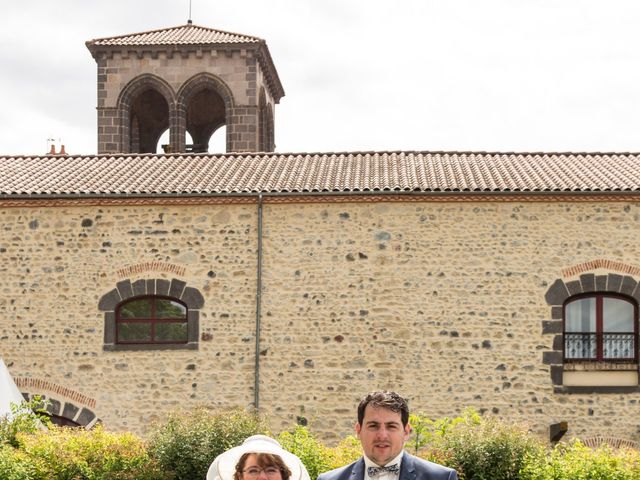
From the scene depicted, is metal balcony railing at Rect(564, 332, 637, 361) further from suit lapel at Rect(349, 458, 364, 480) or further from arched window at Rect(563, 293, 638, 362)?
suit lapel at Rect(349, 458, 364, 480)

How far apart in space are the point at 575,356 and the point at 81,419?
309 inches

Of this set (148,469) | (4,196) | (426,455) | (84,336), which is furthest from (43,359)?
(426,455)

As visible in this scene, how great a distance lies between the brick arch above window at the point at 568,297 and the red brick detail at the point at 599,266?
0.10 metres

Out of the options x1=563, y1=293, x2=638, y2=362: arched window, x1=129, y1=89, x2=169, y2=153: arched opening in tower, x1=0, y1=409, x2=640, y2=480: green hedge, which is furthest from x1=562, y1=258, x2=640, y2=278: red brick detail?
x1=129, y1=89, x2=169, y2=153: arched opening in tower

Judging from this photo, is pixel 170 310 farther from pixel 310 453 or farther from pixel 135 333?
pixel 310 453

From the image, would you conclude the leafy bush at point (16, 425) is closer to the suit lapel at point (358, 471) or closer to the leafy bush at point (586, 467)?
the leafy bush at point (586, 467)

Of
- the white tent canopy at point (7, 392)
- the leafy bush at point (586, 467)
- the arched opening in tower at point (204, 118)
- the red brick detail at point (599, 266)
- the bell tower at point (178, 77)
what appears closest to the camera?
the leafy bush at point (586, 467)

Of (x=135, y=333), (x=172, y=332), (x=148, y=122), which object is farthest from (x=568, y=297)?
(x=148, y=122)

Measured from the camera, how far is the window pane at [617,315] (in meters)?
16.1

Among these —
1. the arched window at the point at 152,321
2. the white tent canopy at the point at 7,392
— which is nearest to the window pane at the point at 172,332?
the arched window at the point at 152,321

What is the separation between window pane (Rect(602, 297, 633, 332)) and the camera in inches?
635

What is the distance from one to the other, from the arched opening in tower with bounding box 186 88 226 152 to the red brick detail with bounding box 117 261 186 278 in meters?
8.96

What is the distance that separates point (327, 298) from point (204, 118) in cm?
1111

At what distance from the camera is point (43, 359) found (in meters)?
16.4
